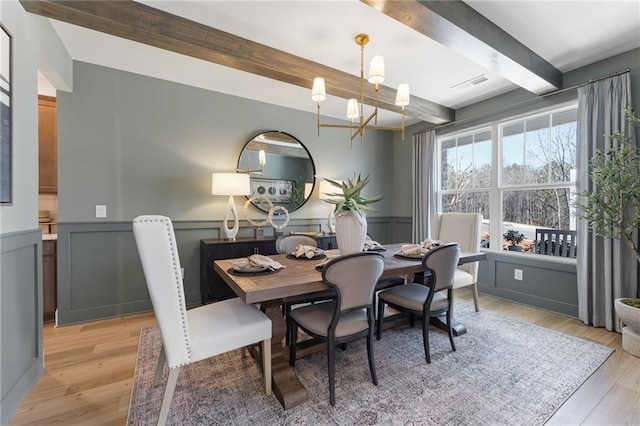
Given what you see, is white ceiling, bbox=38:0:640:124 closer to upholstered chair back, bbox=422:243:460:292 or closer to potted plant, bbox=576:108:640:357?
potted plant, bbox=576:108:640:357

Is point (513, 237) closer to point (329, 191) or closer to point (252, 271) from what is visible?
point (329, 191)

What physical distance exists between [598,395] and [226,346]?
7.45 ft

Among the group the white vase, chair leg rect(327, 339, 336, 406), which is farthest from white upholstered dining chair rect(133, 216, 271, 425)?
the white vase

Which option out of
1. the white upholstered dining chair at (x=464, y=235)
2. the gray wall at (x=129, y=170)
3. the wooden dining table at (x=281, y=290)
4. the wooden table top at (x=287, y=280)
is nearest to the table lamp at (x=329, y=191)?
the gray wall at (x=129, y=170)

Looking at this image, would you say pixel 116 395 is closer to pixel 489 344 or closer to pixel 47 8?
pixel 47 8

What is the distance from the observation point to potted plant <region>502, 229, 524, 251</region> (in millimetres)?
3553

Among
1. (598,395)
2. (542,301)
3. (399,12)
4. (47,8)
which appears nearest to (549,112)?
(542,301)

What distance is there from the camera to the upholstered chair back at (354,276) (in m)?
1.58

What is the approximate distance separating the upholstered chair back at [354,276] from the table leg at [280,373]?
0.47 metres

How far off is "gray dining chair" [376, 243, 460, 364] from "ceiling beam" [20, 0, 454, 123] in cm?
193

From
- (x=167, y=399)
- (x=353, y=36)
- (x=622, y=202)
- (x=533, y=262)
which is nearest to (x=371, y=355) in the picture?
(x=167, y=399)

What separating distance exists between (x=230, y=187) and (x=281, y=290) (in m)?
1.94

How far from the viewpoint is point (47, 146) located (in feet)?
10.1

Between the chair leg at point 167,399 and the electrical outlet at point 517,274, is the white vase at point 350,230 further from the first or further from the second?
the electrical outlet at point 517,274
